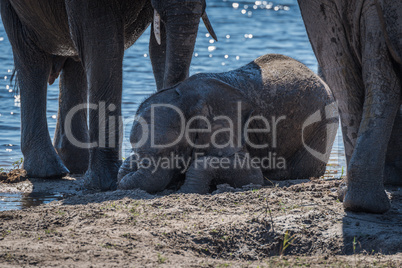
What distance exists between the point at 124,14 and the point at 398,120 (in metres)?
2.52

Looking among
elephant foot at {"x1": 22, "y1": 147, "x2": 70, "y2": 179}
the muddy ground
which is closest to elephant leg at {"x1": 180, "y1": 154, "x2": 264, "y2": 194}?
the muddy ground

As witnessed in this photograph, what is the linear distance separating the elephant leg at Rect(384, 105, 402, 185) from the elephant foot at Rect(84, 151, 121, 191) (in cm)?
218

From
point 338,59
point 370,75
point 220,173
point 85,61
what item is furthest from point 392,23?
point 85,61

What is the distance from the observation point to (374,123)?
411 centimetres

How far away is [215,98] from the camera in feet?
18.1

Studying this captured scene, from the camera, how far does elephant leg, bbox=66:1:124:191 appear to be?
6.00 metres

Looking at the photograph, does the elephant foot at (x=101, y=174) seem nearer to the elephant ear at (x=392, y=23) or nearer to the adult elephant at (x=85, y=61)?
the adult elephant at (x=85, y=61)

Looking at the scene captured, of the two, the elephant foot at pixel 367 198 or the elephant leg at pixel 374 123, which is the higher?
the elephant leg at pixel 374 123

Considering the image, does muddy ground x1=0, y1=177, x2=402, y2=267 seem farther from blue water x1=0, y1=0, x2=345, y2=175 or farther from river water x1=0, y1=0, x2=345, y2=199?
blue water x1=0, y1=0, x2=345, y2=175

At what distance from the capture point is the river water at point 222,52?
882cm

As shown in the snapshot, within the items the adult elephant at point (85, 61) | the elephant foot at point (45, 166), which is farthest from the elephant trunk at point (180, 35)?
the elephant foot at point (45, 166)

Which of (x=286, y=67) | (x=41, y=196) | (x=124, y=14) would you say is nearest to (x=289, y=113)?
A: (x=286, y=67)

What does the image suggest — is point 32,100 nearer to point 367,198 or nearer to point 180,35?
point 180,35

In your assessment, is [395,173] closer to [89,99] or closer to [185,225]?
[185,225]
